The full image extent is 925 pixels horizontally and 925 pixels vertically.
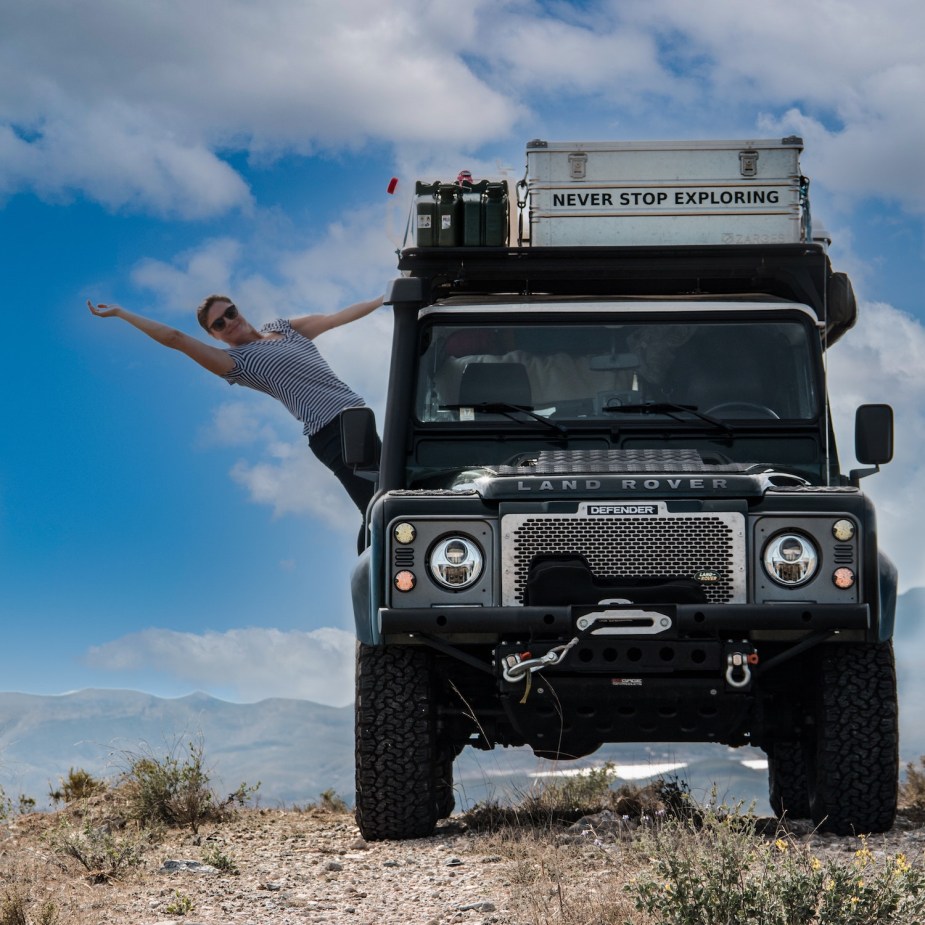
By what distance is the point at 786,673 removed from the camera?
284 inches

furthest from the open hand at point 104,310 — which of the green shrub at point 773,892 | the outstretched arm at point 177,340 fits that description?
the green shrub at point 773,892

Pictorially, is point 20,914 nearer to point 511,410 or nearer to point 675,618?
point 675,618

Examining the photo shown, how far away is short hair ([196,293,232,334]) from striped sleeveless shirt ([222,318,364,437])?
1.05ft

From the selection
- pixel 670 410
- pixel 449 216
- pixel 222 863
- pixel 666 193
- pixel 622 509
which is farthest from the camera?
pixel 666 193

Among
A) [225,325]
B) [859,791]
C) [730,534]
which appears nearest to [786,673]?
[859,791]

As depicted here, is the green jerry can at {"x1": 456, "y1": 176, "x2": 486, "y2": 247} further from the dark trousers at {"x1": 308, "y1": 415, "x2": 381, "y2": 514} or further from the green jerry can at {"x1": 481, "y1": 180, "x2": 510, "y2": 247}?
the dark trousers at {"x1": 308, "y1": 415, "x2": 381, "y2": 514}

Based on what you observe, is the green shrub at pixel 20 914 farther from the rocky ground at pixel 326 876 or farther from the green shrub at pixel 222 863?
the green shrub at pixel 222 863

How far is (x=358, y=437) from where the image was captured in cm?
741

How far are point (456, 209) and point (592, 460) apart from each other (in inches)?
73.8

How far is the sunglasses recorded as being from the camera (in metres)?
10.6

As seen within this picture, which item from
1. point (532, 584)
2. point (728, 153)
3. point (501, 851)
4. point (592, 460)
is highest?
point (728, 153)

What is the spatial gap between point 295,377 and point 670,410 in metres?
3.74

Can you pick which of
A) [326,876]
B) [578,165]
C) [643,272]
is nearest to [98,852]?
[326,876]

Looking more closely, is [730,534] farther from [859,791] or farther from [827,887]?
[827,887]
